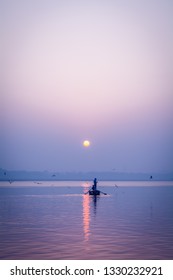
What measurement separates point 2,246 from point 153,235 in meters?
15.5

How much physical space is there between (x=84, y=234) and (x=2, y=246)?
990 centimetres

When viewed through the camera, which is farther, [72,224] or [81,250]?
[72,224]

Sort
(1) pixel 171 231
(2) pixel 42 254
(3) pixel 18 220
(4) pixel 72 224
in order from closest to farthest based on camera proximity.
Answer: (2) pixel 42 254
(1) pixel 171 231
(4) pixel 72 224
(3) pixel 18 220

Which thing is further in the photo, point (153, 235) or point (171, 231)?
point (171, 231)

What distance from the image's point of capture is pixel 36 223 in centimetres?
5234

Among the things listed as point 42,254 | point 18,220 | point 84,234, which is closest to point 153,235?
point 84,234
